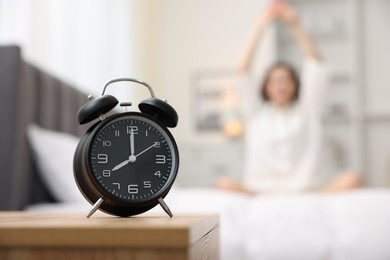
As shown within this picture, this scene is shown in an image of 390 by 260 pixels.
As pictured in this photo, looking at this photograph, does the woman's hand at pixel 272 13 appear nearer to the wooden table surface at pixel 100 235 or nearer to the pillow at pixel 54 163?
the pillow at pixel 54 163

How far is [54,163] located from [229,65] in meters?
3.37

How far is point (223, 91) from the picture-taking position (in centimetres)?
534

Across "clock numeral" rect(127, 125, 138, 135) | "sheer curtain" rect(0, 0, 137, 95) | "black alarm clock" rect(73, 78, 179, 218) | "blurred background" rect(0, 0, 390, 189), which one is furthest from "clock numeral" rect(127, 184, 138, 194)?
"blurred background" rect(0, 0, 390, 189)

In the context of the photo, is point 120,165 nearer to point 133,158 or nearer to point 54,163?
point 133,158

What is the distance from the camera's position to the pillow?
217 cm

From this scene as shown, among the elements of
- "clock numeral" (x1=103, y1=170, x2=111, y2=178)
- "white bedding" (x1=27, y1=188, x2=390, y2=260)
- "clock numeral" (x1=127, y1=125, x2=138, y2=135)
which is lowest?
"white bedding" (x1=27, y1=188, x2=390, y2=260)

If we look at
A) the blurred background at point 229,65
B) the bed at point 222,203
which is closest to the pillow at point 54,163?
the bed at point 222,203

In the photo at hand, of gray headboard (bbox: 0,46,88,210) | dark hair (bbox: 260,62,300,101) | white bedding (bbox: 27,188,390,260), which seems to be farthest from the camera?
dark hair (bbox: 260,62,300,101)

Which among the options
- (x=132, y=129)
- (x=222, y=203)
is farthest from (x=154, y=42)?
(x=132, y=129)

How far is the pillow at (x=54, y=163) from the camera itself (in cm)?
217

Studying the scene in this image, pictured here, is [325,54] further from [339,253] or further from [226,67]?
[339,253]

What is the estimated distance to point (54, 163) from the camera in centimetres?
218

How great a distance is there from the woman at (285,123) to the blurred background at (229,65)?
152 centimetres

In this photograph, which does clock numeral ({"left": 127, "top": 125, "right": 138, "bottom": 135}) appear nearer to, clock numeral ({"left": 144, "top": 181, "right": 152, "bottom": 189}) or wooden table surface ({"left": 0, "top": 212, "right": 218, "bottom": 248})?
clock numeral ({"left": 144, "top": 181, "right": 152, "bottom": 189})
